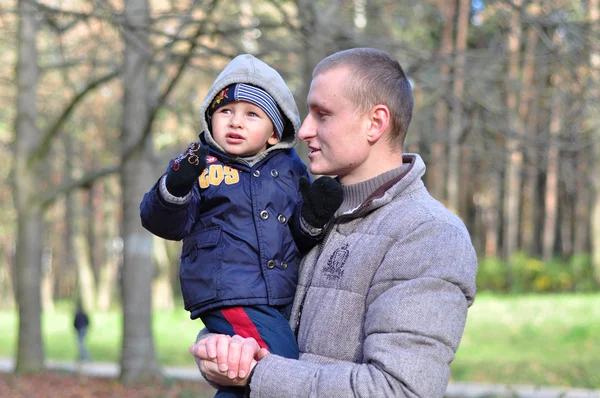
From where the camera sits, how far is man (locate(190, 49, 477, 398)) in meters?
2.22

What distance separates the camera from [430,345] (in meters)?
2.22

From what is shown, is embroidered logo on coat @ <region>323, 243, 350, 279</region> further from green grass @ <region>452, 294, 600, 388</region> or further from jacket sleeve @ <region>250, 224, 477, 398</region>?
green grass @ <region>452, 294, 600, 388</region>

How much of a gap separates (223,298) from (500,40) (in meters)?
8.12

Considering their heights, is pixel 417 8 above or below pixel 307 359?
above

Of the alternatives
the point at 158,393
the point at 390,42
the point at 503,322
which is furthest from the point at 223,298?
the point at 503,322

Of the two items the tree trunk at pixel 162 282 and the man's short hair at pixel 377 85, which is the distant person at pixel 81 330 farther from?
the man's short hair at pixel 377 85

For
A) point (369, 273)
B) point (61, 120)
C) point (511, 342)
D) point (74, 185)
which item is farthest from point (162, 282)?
point (369, 273)

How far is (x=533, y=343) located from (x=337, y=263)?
14959 millimetres

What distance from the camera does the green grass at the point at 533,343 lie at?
12.4 metres

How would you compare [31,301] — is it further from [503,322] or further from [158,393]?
[503,322]

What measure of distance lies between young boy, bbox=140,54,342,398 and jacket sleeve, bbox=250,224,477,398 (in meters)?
0.32

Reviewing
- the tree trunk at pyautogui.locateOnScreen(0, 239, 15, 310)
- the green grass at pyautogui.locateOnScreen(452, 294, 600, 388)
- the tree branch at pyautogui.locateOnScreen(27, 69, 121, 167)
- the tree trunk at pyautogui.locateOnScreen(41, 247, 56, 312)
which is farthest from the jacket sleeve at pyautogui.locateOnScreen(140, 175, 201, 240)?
the tree trunk at pyautogui.locateOnScreen(0, 239, 15, 310)

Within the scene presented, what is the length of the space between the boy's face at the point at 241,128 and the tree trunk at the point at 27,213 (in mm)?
12834

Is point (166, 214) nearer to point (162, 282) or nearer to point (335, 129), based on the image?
point (335, 129)
